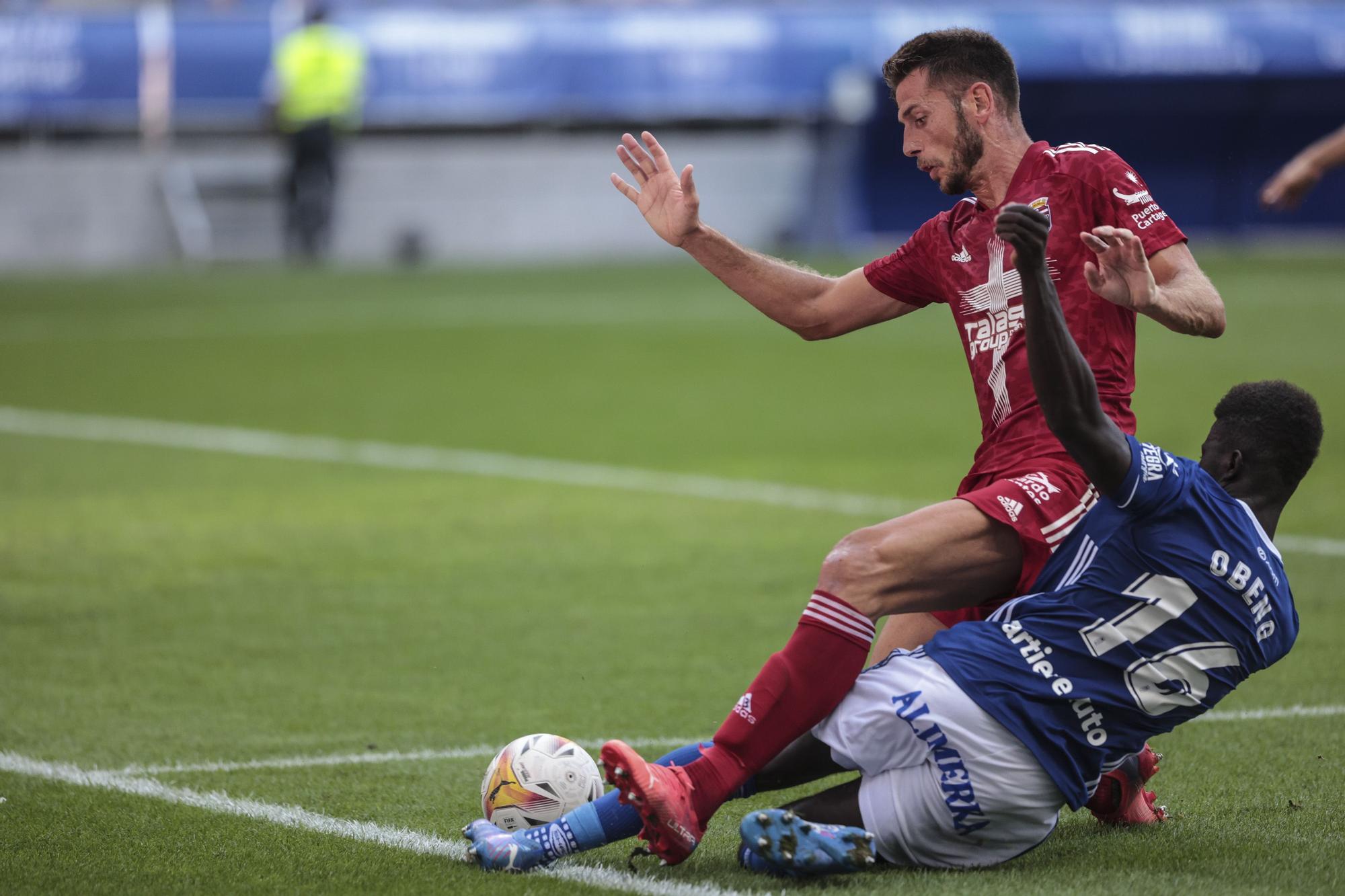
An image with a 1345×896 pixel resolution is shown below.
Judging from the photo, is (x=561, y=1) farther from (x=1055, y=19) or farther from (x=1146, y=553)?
(x=1146, y=553)

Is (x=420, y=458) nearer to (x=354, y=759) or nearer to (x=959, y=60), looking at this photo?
(x=354, y=759)

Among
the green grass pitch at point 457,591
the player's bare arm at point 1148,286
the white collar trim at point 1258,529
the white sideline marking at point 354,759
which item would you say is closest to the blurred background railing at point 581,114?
the green grass pitch at point 457,591

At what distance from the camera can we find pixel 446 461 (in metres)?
11.5

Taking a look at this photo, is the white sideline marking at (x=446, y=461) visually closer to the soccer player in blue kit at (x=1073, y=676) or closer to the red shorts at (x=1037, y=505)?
the red shorts at (x=1037, y=505)

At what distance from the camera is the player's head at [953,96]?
16.0 feet

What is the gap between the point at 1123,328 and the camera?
4754 mm

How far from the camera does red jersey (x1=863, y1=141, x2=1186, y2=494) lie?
4680 millimetres

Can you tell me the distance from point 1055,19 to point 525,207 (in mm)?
10223

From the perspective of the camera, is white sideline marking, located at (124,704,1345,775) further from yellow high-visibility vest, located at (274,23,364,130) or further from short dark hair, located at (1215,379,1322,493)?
yellow high-visibility vest, located at (274,23,364,130)

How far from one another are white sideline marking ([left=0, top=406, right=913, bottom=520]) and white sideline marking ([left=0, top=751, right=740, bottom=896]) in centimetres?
504

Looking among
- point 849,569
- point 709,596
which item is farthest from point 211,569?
point 849,569

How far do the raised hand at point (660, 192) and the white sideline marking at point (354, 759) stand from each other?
4.87ft

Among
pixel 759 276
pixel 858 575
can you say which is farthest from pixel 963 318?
pixel 858 575

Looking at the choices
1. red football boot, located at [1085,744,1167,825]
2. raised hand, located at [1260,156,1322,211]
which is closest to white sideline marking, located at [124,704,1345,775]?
red football boot, located at [1085,744,1167,825]
